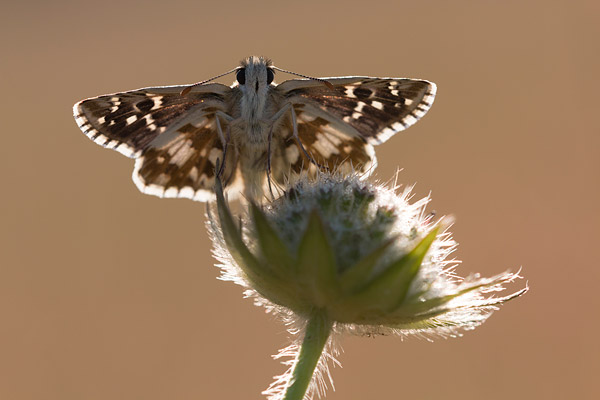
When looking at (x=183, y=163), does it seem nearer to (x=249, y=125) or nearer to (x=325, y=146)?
(x=249, y=125)

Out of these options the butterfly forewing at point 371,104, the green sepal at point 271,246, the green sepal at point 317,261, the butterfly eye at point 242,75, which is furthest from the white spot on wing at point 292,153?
the green sepal at point 317,261

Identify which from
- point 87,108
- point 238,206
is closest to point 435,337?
point 238,206

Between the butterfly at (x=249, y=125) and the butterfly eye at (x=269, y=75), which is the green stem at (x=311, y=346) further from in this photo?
the butterfly eye at (x=269, y=75)

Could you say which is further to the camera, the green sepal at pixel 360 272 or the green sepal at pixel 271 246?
the green sepal at pixel 271 246

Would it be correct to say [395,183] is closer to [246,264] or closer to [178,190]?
[246,264]

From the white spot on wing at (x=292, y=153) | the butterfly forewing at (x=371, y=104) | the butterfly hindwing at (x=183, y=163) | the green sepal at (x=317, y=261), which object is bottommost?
the green sepal at (x=317, y=261)

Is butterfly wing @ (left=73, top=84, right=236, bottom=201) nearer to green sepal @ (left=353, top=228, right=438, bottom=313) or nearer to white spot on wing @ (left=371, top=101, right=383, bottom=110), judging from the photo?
white spot on wing @ (left=371, top=101, right=383, bottom=110)

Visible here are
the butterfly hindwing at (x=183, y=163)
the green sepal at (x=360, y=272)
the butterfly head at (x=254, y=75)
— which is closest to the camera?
the green sepal at (x=360, y=272)
